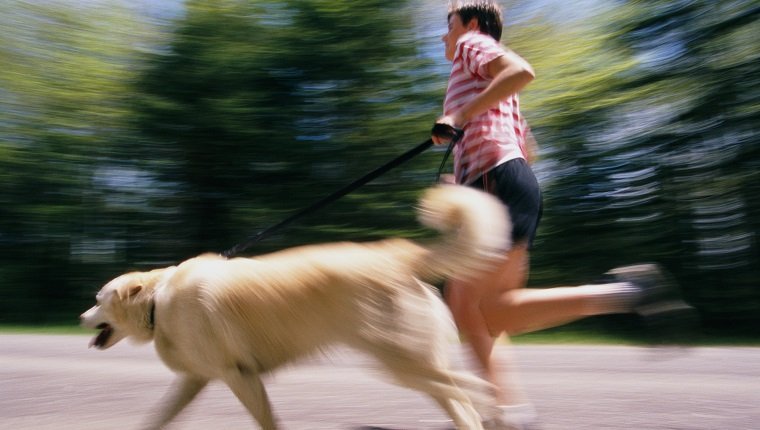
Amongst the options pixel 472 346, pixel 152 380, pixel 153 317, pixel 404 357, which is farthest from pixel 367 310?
pixel 152 380

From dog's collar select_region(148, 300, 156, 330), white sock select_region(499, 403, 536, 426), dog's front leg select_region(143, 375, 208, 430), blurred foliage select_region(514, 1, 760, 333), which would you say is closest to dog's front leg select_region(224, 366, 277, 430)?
dog's front leg select_region(143, 375, 208, 430)

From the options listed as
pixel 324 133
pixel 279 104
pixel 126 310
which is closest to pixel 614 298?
pixel 126 310

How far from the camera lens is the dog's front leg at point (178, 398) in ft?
10.6

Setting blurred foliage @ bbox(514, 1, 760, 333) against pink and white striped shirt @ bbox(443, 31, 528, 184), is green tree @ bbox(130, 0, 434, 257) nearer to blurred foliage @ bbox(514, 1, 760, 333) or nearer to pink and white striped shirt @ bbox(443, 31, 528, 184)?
blurred foliage @ bbox(514, 1, 760, 333)

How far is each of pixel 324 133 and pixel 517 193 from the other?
9057 millimetres

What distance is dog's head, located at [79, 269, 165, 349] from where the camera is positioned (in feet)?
10.7

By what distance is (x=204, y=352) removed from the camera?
293 centimetres

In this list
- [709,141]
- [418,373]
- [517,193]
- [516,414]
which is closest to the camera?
[418,373]

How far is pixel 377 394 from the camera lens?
186 inches

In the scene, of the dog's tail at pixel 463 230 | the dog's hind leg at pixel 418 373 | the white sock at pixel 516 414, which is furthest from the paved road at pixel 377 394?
the dog's tail at pixel 463 230

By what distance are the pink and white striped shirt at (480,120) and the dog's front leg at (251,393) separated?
1296 mm

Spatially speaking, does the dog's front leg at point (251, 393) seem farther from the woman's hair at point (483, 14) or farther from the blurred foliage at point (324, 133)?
the blurred foliage at point (324, 133)

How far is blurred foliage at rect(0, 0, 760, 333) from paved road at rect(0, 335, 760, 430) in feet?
12.0

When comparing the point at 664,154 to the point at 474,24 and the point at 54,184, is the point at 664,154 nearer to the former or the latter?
the point at 474,24
